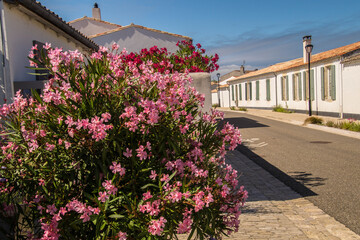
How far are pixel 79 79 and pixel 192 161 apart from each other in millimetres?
1159

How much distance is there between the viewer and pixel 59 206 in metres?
2.44

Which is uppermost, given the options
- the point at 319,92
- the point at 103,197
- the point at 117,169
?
the point at 319,92

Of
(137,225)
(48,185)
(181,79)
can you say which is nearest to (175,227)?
(137,225)

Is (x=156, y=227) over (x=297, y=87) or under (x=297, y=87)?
under

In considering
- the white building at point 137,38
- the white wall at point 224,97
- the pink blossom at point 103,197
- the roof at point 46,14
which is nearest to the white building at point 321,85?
the white building at point 137,38

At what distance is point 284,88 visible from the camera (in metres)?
29.6

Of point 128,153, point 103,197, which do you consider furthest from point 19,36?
point 103,197

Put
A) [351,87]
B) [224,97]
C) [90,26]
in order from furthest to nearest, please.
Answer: [224,97]
[90,26]
[351,87]

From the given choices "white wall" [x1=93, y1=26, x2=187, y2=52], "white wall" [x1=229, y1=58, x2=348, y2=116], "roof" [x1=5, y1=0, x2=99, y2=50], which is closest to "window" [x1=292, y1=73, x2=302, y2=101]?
"white wall" [x1=229, y1=58, x2=348, y2=116]

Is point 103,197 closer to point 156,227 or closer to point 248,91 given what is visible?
point 156,227

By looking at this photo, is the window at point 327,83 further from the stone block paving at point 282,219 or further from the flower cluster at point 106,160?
the flower cluster at point 106,160

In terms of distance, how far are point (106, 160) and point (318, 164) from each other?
801 cm

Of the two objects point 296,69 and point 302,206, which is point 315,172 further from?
point 296,69

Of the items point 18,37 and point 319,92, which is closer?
point 18,37
